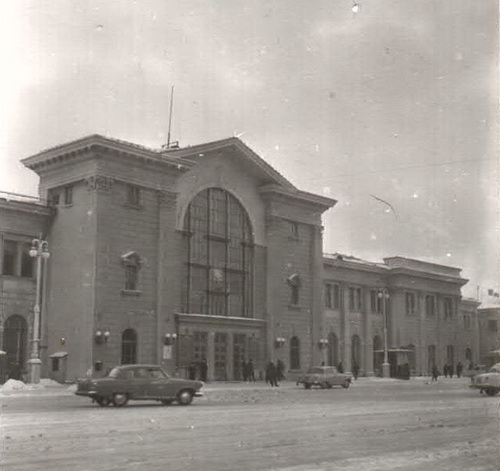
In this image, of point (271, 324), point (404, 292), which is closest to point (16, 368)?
point (271, 324)

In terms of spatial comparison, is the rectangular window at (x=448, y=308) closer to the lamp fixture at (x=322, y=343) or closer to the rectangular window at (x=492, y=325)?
the rectangular window at (x=492, y=325)

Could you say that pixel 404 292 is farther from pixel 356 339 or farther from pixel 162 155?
pixel 162 155

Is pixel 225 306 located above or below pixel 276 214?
below

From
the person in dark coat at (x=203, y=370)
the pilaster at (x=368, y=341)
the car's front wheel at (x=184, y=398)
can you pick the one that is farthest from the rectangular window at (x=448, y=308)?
the car's front wheel at (x=184, y=398)

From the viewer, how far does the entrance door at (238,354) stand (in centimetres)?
5022

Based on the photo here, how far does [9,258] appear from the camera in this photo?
42.6m

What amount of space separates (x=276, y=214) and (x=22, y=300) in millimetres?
18525

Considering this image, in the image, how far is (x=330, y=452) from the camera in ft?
41.3

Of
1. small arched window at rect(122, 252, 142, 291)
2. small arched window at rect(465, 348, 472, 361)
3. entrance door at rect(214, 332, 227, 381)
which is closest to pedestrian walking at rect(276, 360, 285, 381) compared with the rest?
entrance door at rect(214, 332, 227, 381)

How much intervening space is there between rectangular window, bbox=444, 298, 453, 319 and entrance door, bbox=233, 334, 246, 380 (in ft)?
112

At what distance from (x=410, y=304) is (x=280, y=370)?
28334 mm

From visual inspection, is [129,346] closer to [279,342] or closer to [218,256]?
[218,256]

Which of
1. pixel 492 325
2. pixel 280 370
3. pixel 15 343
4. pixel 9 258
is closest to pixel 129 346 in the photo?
pixel 15 343

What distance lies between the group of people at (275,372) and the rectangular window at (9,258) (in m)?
14.5
